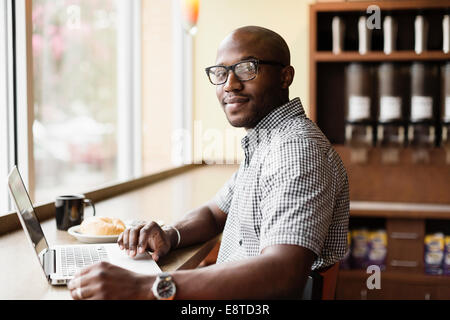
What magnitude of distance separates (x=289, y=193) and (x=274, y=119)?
13.9 inches

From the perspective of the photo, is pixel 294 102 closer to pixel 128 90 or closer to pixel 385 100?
pixel 385 100

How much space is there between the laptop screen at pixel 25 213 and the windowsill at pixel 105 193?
46 cm

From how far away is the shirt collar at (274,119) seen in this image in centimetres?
136

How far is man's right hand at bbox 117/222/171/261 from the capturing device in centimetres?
136

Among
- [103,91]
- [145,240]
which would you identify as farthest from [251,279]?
[103,91]

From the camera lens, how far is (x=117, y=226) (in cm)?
156

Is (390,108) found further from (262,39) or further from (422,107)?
(262,39)

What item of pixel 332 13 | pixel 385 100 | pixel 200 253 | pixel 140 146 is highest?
pixel 332 13

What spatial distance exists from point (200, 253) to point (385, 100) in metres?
1.42

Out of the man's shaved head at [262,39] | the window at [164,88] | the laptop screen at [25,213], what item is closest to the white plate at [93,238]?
the laptop screen at [25,213]

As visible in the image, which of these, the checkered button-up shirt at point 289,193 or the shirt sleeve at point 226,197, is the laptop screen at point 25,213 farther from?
the shirt sleeve at point 226,197

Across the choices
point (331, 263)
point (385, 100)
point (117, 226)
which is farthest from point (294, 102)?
point (385, 100)

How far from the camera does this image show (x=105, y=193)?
253cm

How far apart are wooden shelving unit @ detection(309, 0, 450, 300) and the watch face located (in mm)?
1847
